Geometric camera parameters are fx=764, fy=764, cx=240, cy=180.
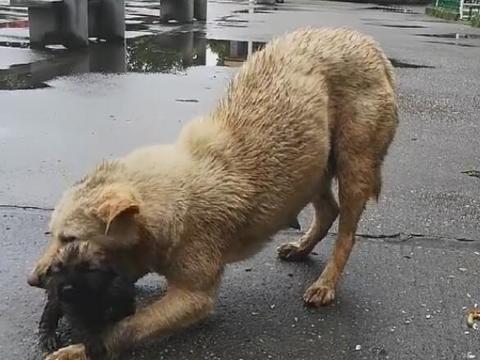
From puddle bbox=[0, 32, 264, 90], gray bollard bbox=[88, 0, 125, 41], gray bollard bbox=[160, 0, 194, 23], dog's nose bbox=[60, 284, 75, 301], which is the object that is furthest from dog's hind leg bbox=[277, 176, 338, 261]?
gray bollard bbox=[160, 0, 194, 23]

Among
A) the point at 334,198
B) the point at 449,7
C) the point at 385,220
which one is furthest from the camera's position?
the point at 449,7

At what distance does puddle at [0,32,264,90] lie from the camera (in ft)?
32.8

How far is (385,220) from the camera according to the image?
5.10 m

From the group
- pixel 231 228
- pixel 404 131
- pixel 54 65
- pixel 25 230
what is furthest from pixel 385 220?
pixel 54 65

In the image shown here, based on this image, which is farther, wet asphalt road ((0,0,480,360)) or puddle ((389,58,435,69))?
puddle ((389,58,435,69))

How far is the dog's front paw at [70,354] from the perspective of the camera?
314 centimetres

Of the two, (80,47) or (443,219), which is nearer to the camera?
(443,219)

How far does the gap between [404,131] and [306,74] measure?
4271mm

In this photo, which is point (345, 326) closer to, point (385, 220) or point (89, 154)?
point (385, 220)

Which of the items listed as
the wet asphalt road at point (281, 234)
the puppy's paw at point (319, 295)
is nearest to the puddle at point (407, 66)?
the wet asphalt road at point (281, 234)

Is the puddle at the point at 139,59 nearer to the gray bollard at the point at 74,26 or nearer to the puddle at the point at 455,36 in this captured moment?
the gray bollard at the point at 74,26

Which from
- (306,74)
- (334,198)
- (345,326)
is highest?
(306,74)

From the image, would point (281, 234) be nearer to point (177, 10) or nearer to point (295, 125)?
point (295, 125)

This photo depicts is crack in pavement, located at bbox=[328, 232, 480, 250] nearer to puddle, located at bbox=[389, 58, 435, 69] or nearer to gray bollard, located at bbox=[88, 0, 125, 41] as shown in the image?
puddle, located at bbox=[389, 58, 435, 69]
